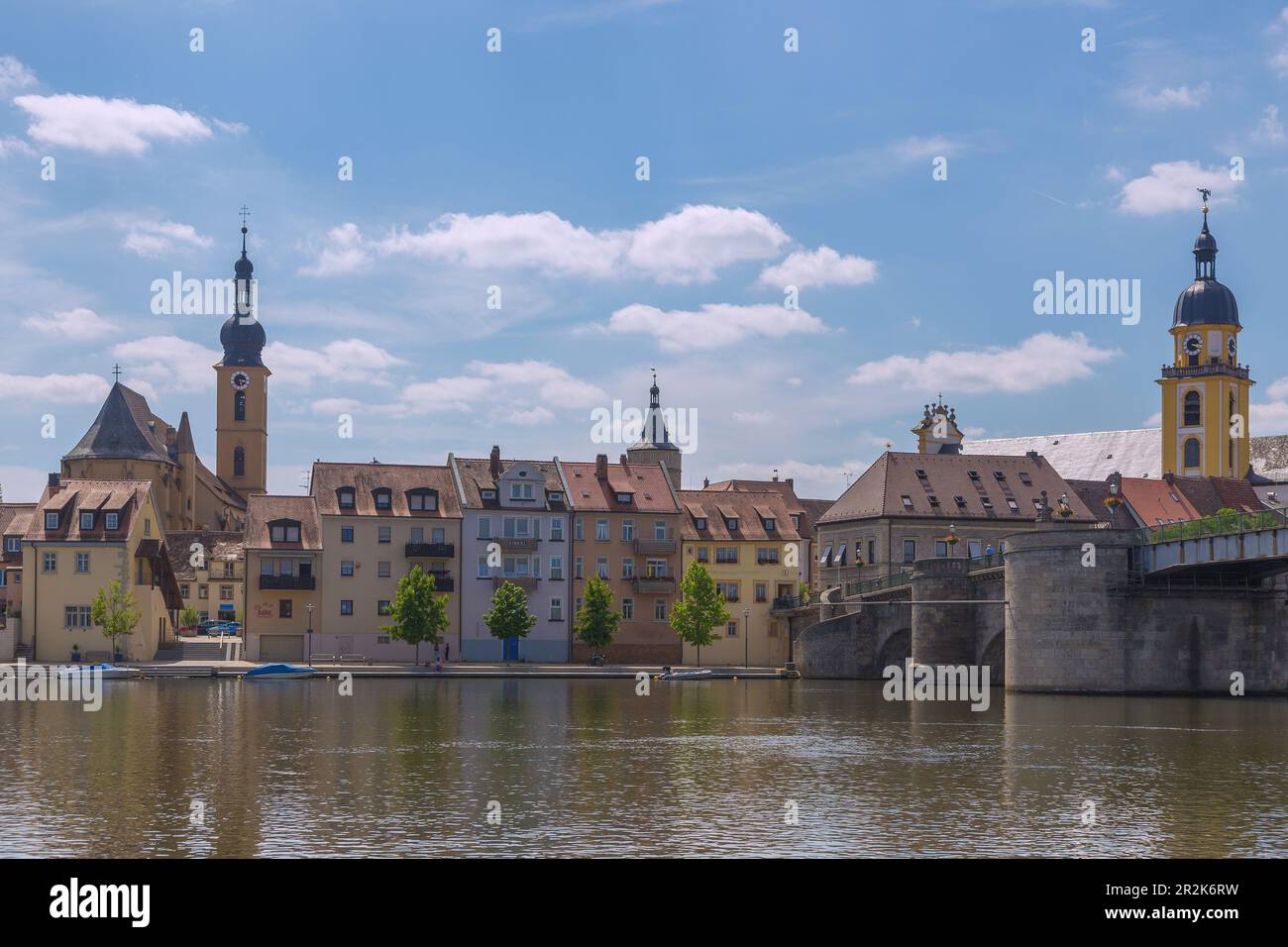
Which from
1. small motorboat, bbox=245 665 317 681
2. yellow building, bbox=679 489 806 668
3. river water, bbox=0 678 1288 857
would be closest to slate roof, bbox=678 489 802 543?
yellow building, bbox=679 489 806 668

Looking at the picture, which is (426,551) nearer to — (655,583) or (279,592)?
(279,592)

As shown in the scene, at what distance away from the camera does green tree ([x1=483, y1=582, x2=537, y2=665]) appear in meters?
115

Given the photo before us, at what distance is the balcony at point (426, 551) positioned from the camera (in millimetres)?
117688

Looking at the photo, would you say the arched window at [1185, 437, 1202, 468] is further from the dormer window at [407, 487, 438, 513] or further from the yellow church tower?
the dormer window at [407, 487, 438, 513]

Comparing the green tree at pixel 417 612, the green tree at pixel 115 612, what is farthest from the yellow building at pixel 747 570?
the green tree at pixel 115 612

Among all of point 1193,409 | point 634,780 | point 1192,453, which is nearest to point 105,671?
point 634,780

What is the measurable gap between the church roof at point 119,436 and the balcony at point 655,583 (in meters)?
67.2

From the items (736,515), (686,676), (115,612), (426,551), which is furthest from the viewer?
(736,515)

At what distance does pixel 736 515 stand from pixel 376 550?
28477mm

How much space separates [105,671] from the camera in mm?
100000

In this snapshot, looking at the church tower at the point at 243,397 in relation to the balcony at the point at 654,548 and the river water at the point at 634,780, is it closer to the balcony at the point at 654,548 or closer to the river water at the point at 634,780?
the balcony at the point at 654,548

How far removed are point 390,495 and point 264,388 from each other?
82.3 metres
